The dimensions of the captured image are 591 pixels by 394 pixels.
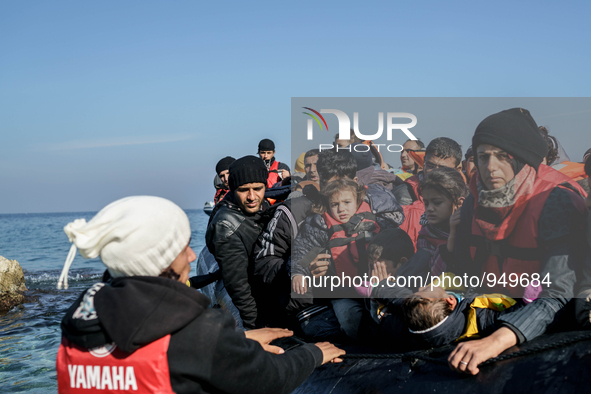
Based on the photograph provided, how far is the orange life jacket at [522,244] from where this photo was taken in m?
2.62

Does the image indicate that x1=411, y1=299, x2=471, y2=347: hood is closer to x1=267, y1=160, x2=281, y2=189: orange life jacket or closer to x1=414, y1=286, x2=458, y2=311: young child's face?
x1=414, y1=286, x2=458, y2=311: young child's face

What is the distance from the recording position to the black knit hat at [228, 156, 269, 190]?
380cm

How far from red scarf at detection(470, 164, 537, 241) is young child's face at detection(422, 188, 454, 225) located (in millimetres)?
161

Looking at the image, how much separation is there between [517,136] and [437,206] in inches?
22.9

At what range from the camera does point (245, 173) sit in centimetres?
380

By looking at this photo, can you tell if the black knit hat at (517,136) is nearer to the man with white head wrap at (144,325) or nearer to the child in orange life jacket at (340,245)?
the child in orange life jacket at (340,245)

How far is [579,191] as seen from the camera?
260 cm

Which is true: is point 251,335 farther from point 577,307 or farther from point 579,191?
point 579,191

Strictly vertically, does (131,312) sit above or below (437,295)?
above

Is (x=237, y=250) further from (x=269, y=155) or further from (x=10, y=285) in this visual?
(x=10, y=285)

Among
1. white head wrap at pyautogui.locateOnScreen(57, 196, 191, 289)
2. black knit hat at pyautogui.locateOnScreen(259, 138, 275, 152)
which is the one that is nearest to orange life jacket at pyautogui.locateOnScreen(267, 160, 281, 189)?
black knit hat at pyautogui.locateOnScreen(259, 138, 275, 152)

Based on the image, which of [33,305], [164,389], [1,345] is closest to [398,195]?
[164,389]

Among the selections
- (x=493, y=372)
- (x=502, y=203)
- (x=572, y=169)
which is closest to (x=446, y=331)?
(x=493, y=372)

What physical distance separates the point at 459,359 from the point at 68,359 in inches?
69.9
